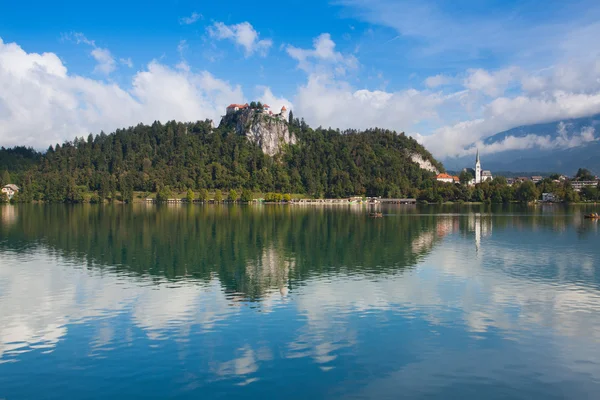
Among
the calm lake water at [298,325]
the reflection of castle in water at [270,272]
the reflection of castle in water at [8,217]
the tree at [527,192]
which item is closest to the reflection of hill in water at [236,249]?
the reflection of castle in water at [270,272]

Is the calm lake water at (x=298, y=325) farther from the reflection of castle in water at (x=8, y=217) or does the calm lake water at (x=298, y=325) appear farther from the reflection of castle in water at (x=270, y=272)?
the reflection of castle in water at (x=8, y=217)

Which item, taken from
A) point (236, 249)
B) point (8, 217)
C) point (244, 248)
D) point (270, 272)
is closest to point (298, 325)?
point (270, 272)

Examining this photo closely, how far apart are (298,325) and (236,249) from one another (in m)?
28.4

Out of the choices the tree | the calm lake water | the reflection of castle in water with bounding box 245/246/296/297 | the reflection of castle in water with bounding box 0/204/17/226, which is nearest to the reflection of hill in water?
the reflection of castle in water with bounding box 245/246/296/297

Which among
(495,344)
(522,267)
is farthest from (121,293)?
(522,267)

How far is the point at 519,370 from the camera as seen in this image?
59.1 ft

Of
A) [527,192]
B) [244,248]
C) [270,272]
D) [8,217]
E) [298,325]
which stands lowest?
[298,325]

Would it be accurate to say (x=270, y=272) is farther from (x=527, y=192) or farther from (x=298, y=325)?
(x=527, y=192)

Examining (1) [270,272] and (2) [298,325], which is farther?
(1) [270,272]

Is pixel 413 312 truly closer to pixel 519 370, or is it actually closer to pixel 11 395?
pixel 519 370

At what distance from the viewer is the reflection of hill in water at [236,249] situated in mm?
37500

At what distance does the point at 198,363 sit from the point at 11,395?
6227 millimetres

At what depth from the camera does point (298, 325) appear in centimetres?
2327

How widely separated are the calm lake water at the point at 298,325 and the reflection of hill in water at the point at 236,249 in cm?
46
